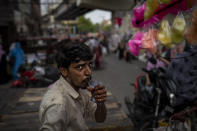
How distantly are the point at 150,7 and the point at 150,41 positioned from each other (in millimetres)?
336

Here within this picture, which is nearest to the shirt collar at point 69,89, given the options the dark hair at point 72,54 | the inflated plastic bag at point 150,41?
the dark hair at point 72,54

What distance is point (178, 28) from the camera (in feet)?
5.14

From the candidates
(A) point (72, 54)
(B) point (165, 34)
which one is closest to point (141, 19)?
(B) point (165, 34)

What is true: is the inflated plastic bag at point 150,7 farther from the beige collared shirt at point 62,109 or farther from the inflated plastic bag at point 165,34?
the beige collared shirt at point 62,109

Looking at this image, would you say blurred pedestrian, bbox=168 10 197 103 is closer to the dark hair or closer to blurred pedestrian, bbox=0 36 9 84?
the dark hair

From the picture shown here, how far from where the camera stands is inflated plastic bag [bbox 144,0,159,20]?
1673mm

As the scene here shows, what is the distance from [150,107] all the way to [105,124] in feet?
5.44

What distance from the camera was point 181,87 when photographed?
9.12 ft

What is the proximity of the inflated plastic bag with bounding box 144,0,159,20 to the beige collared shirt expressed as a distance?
2.87ft

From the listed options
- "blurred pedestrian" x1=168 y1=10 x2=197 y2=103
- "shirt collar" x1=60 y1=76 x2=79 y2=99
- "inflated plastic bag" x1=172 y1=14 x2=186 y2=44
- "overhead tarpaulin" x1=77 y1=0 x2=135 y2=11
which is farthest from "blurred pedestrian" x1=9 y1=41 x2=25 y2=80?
"inflated plastic bag" x1=172 y1=14 x2=186 y2=44

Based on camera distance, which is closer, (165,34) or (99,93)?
(99,93)

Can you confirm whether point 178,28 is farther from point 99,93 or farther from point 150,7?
point 99,93

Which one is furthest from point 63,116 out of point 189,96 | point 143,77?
point 143,77

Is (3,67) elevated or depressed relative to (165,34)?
depressed
